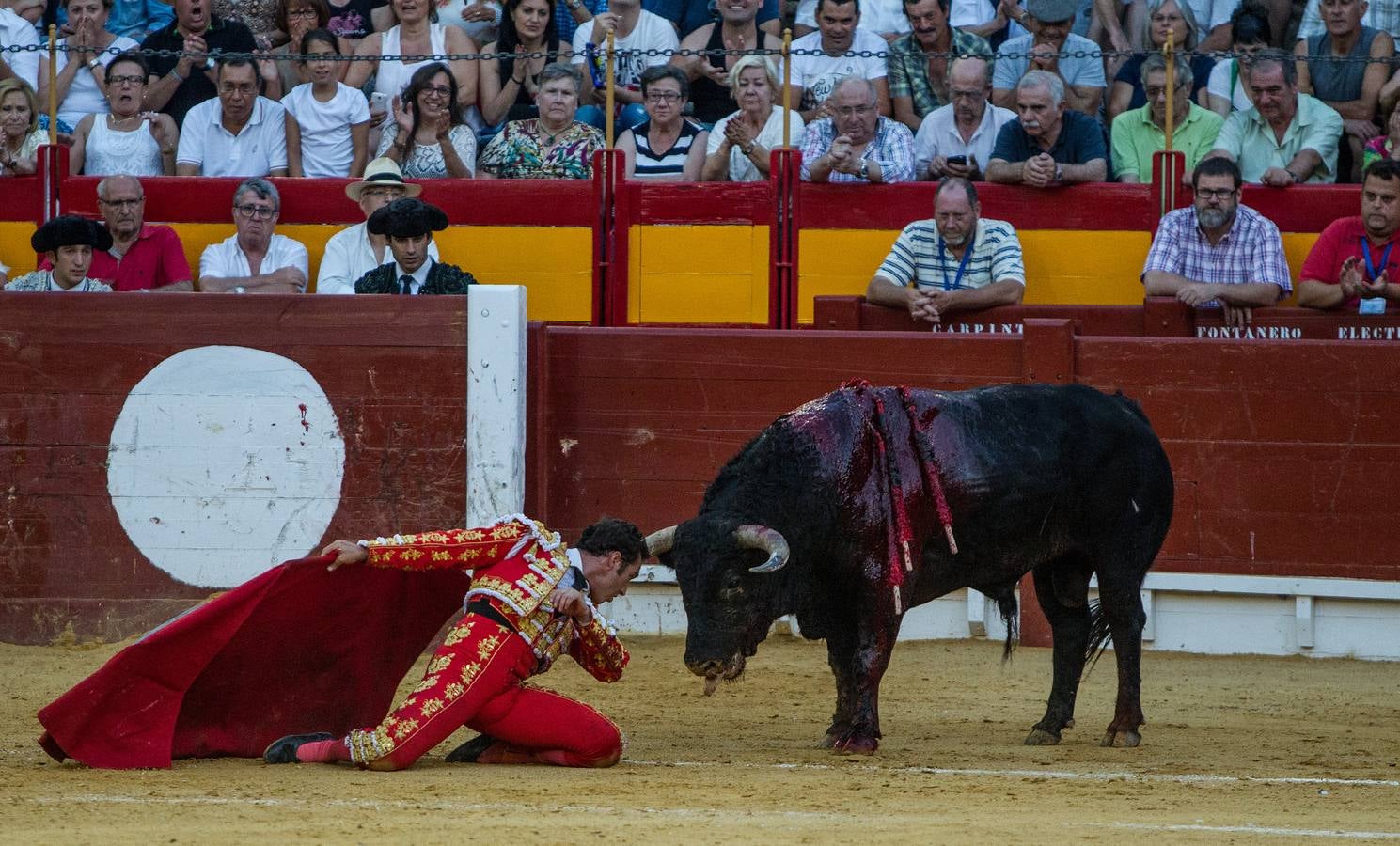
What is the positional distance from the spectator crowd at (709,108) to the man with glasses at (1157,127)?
1cm

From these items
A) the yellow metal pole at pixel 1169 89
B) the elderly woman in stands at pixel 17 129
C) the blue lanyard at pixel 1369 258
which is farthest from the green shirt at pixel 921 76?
the elderly woman in stands at pixel 17 129

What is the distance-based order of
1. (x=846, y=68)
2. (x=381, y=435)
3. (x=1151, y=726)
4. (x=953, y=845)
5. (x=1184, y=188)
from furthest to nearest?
(x=846, y=68)
(x=1184, y=188)
(x=381, y=435)
(x=1151, y=726)
(x=953, y=845)

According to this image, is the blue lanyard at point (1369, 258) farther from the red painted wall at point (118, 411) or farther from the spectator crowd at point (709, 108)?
the red painted wall at point (118, 411)

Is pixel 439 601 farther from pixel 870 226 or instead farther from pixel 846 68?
pixel 846 68

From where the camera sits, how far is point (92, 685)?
5.18 meters

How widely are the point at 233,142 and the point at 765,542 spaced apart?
4778 mm

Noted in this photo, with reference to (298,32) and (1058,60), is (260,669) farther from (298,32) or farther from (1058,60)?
(298,32)

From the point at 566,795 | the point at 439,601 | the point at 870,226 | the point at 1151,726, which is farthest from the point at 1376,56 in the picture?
the point at 566,795

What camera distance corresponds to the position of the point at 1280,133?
28.2ft

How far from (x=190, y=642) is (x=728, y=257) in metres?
4.08

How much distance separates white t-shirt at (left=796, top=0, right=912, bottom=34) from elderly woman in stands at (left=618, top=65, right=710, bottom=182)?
883 millimetres

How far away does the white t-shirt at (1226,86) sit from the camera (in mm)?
9055

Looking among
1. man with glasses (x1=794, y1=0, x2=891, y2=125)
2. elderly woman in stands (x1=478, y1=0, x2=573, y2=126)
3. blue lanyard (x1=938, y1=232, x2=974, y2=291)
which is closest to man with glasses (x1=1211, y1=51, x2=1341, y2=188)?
blue lanyard (x1=938, y1=232, x2=974, y2=291)

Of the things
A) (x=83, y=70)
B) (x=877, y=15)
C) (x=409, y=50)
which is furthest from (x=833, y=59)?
(x=83, y=70)
